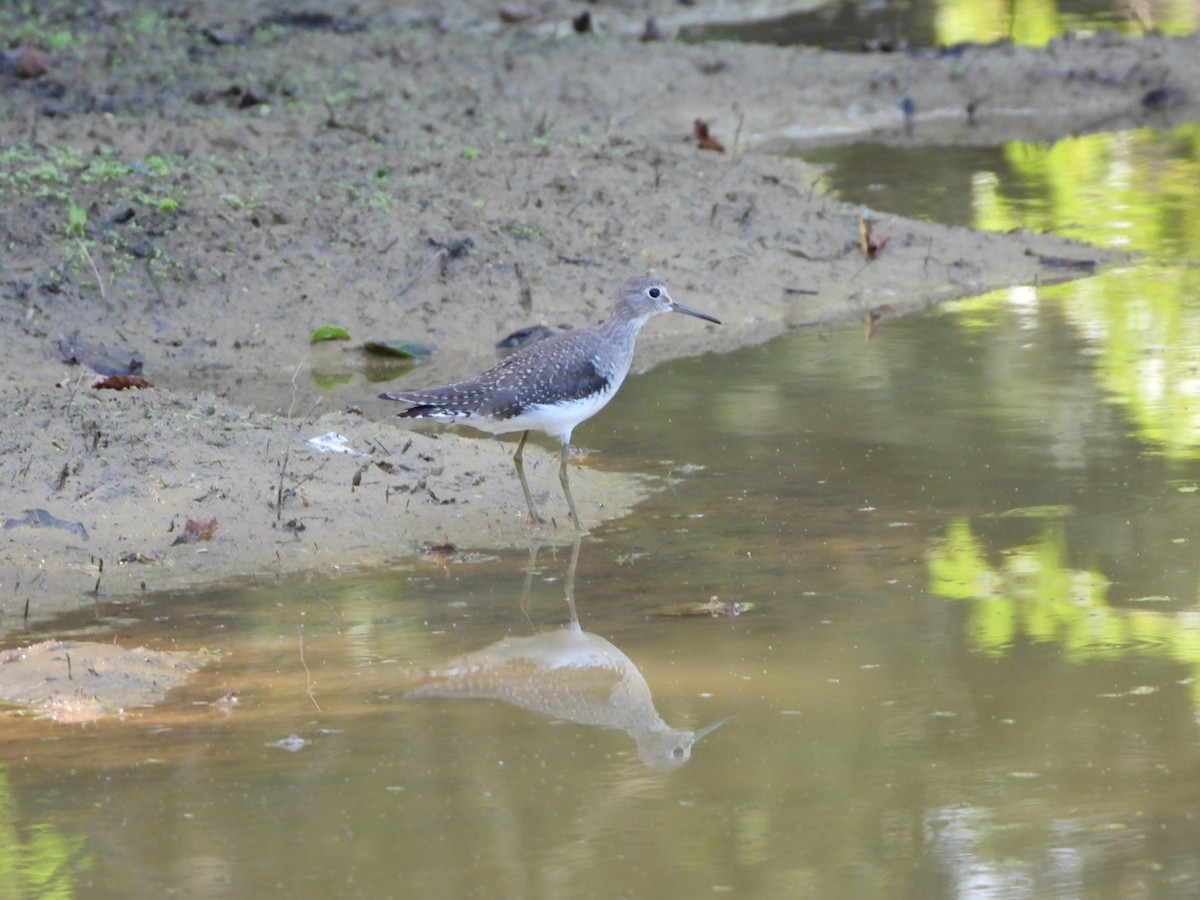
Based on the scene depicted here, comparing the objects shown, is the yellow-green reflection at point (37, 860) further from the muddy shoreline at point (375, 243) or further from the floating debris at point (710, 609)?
the floating debris at point (710, 609)

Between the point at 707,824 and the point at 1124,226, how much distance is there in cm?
937

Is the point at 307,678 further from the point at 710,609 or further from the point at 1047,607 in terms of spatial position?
the point at 1047,607

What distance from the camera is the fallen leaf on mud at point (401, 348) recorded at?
34.6ft

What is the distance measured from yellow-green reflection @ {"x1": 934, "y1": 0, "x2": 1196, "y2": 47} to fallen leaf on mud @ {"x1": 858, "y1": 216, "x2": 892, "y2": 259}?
8.90 metres

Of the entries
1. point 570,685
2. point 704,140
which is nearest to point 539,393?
point 570,685

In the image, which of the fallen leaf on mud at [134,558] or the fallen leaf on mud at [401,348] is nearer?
the fallen leaf on mud at [134,558]

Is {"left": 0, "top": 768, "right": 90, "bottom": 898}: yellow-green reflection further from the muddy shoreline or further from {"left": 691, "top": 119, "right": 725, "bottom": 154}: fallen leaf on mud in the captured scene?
{"left": 691, "top": 119, "right": 725, "bottom": 154}: fallen leaf on mud

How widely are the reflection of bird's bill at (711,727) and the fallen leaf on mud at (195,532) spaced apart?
8.84 ft

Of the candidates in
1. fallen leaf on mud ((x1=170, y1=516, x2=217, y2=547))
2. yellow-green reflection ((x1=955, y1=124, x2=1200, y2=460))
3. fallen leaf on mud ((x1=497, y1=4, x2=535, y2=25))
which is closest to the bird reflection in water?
fallen leaf on mud ((x1=170, y1=516, x2=217, y2=547))

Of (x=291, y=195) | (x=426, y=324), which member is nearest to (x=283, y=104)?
(x=291, y=195)

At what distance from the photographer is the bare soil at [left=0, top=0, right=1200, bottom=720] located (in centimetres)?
776

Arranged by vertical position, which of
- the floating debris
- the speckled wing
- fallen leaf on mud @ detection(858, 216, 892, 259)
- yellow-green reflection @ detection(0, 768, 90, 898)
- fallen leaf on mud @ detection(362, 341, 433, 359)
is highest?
the speckled wing

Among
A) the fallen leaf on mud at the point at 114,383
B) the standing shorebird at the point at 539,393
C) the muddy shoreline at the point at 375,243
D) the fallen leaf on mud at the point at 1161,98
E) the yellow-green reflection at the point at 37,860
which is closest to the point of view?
the yellow-green reflection at the point at 37,860

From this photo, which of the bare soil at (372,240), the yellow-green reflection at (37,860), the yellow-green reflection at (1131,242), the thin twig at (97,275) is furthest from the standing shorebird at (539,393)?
the thin twig at (97,275)
